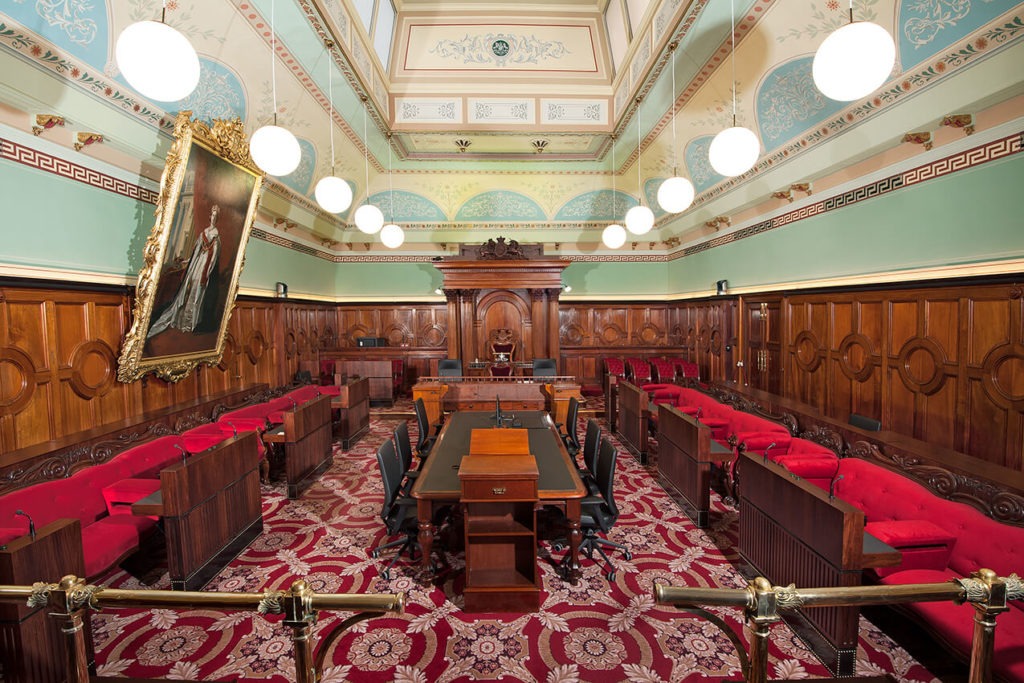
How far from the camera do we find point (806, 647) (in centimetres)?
293

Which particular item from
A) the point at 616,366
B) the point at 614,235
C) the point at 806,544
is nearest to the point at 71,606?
the point at 806,544

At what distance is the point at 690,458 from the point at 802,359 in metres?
3.61

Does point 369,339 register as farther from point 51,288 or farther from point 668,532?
point 668,532

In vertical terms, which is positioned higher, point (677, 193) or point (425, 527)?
point (677, 193)

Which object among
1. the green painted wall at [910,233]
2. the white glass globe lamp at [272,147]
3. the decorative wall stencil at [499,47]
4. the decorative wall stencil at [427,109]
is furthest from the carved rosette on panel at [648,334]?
the white glass globe lamp at [272,147]

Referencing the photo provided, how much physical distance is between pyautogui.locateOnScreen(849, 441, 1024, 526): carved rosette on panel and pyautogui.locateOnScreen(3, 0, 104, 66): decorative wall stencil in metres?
7.79

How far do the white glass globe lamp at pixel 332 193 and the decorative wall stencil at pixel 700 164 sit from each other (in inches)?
237

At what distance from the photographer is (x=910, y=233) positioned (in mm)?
5117

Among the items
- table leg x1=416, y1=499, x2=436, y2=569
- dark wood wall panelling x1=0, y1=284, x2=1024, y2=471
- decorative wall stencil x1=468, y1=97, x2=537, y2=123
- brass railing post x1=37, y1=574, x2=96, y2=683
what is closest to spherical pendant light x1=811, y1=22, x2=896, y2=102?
dark wood wall panelling x1=0, y1=284, x2=1024, y2=471

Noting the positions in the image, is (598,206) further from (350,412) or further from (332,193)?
(350,412)

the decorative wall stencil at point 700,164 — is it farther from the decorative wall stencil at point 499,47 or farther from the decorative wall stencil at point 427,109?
the decorative wall stencil at point 427,109

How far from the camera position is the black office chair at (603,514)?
12.5ft

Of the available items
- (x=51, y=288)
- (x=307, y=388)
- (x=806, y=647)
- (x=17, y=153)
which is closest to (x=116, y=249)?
(x=51, y=288)

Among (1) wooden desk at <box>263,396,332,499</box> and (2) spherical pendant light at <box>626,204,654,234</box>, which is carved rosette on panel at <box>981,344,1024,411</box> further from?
(1) wooden desk at <box>263,396,332,499</box>
